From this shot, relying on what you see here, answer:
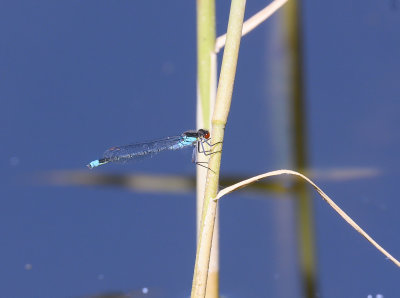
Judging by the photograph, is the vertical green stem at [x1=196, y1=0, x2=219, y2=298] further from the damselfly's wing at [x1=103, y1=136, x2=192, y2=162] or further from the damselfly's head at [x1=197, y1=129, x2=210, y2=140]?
the damselfly's wing at [x1=103, y1=136, x2=192, y2=162]

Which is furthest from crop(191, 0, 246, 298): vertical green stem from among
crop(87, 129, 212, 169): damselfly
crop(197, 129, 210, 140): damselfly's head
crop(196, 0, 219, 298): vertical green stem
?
crop(87, 129, 212, 169): damselfly

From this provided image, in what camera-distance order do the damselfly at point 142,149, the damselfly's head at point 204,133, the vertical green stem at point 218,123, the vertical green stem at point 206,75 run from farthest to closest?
the damselfly at point 142,149, the damselfly's head at point 204,133, the vertical green stem at point 206,75, the vertical green stem at point 218,123

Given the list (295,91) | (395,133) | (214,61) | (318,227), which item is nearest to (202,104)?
(214,61)

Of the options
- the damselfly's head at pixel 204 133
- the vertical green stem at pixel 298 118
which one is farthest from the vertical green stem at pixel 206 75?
the vertical green stem at pixel 298 118

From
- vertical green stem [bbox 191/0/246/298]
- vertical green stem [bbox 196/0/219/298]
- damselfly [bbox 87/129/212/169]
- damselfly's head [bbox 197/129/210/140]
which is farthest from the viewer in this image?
damselfly [bbox 87/129/212/169]

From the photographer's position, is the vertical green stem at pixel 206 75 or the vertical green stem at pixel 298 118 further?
the vertical green stem at pixel 298 118

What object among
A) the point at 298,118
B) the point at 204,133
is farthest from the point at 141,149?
the point at 298,118

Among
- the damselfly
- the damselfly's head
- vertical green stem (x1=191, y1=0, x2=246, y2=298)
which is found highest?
the damselfly

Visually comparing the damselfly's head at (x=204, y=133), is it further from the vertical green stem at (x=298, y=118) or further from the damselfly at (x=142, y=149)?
the vertical green stem at (x=298, y=118)
